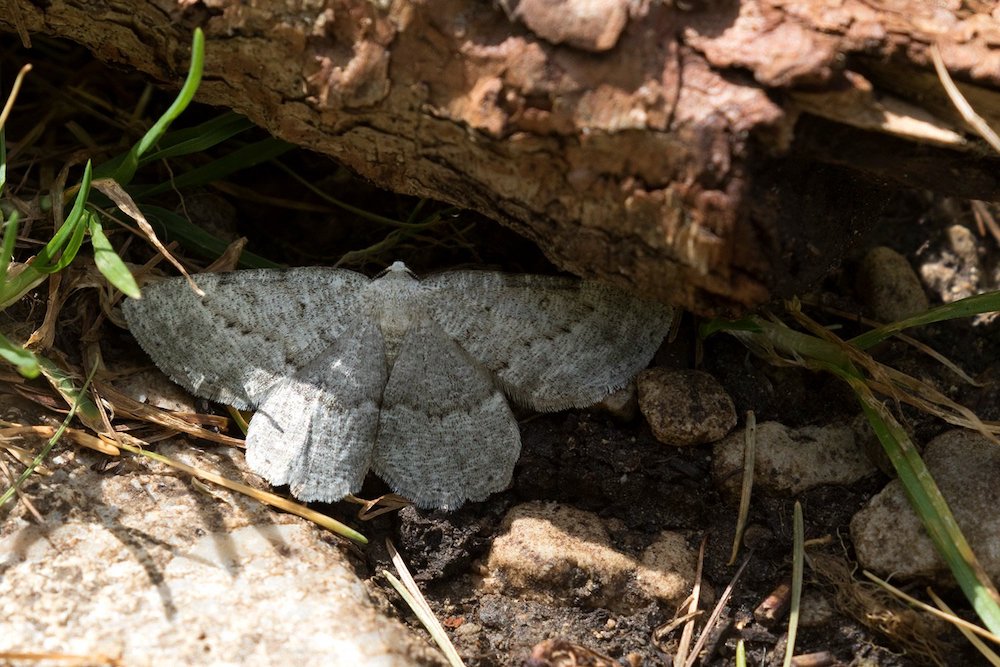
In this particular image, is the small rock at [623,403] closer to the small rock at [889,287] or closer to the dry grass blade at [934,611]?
the dry grass blade at [934,611]

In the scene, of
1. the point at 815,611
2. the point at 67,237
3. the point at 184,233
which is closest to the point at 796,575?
the point at 815,611

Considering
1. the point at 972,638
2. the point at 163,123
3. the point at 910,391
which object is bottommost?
the point at 972,638

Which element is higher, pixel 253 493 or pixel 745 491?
pixel 253 493

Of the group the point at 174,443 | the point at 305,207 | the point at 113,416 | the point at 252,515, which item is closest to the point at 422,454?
the point at 252,515

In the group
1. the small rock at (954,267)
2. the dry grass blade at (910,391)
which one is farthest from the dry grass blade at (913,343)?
the small rock at (954,267)

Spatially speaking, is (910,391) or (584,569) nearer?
(584,569)

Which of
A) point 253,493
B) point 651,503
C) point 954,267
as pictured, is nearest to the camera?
point 253,493

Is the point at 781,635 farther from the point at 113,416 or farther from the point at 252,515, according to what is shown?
the point at 113,416

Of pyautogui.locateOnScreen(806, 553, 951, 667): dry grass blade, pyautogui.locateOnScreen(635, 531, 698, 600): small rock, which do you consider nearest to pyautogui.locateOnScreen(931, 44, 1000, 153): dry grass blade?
pyautogui.locateOnScreen(806, 553, 951, 667): dry grass blade

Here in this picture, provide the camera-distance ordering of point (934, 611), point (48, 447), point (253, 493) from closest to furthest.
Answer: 1. point (934, 611)
2. point (48, 447)
3. point (253, 493)

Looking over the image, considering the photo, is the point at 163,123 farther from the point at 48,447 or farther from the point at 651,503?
the point at 651,503
